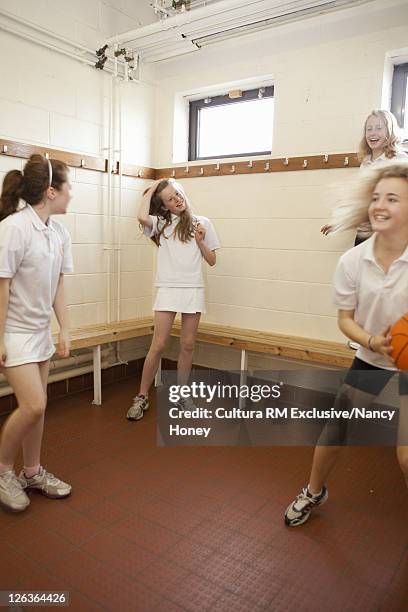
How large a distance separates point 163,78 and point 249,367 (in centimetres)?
249

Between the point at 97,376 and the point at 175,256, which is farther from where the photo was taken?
the point at 97,376

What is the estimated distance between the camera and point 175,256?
3041mm

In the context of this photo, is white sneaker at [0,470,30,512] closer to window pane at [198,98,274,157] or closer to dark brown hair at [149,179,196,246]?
dark brown hair at [149,179,196,246]

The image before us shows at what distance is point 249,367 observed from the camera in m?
3.65

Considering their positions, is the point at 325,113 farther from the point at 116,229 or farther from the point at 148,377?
the point at 148,377

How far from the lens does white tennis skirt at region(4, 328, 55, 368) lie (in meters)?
1.86

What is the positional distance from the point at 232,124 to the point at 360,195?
7.65 feet

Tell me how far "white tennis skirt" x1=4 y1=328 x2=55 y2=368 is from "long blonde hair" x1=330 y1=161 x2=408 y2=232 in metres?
1.30

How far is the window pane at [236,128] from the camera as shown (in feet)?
11.7

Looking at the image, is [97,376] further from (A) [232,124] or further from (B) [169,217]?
(A) [232,124]

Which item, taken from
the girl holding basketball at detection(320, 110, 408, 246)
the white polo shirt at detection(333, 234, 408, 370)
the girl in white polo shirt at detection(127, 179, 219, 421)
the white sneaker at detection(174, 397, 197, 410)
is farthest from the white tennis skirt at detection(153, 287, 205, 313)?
the white polo shirt at detection(333, 234, 408, 370)

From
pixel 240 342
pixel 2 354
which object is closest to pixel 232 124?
pixel 240 342

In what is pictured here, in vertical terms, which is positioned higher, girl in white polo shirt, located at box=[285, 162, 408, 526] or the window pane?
the window pane

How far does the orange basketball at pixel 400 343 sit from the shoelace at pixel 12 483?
1.64m
